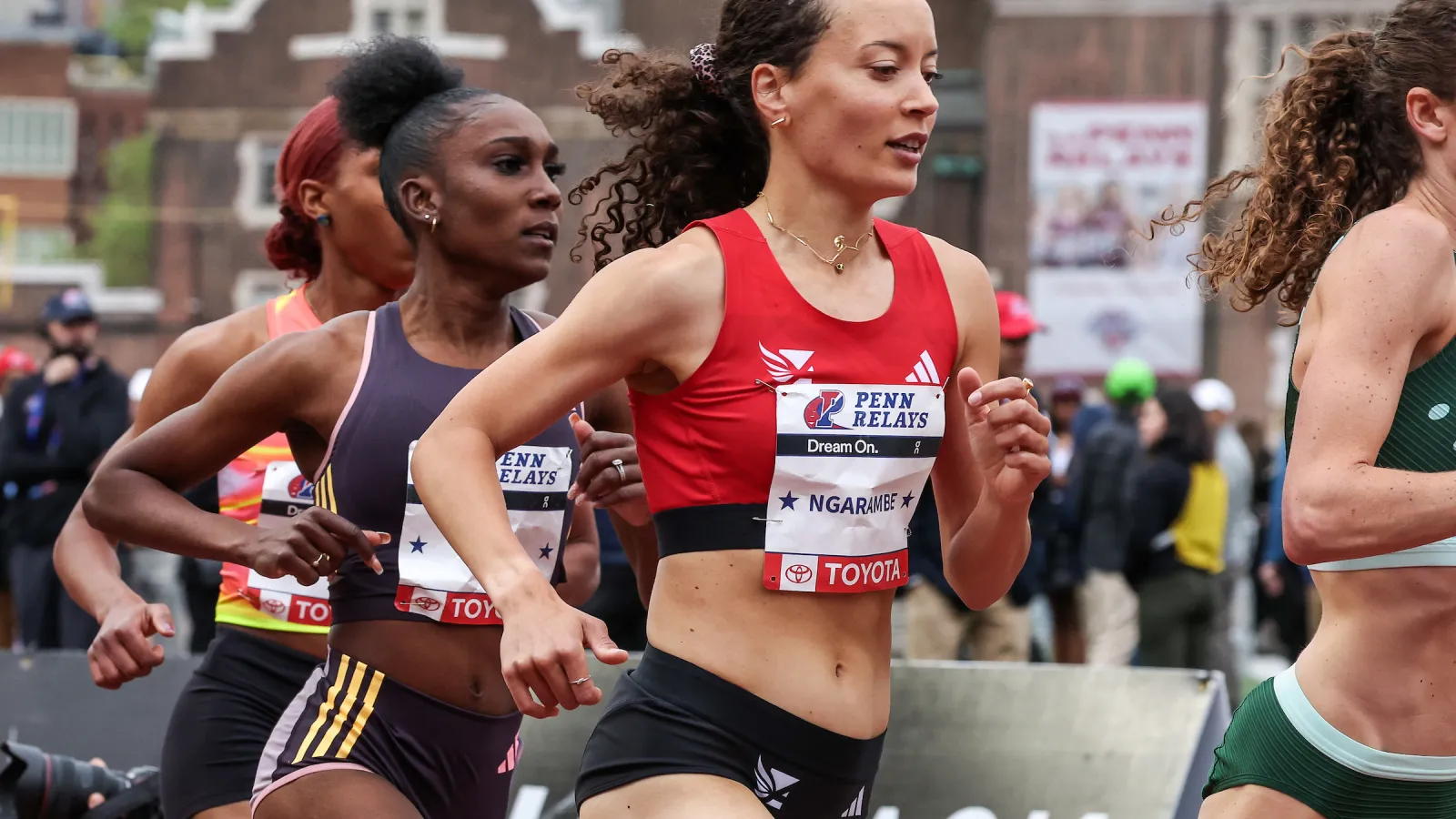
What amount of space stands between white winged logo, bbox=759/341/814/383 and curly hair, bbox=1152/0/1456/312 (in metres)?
0.91

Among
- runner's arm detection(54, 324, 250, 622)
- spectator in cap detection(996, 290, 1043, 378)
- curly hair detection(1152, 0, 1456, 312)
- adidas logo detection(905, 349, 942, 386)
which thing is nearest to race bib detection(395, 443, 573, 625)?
adidas logo detection(905, 349, 942, 386)

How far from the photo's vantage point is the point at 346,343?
12.5ft

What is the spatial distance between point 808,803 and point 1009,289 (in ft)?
107

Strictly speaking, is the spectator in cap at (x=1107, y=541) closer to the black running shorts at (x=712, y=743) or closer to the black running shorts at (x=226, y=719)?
the black running shorts at (x=226, y=719)

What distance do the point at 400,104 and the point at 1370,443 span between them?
2.20 metres

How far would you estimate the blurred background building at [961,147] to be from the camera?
1286 inches

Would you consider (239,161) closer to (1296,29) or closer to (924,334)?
(1296,29)

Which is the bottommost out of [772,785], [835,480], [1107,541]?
[1107,541]

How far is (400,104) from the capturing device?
4191 mm

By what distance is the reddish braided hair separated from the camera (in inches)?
183

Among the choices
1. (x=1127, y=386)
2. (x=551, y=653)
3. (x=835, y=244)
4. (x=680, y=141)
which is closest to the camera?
(x=551, y=653)

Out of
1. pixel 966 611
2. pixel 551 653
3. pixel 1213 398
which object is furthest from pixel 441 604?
pixel 1213 398

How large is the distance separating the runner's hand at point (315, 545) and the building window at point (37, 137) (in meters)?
42.4

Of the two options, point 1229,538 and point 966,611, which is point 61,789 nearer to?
point 966,611
